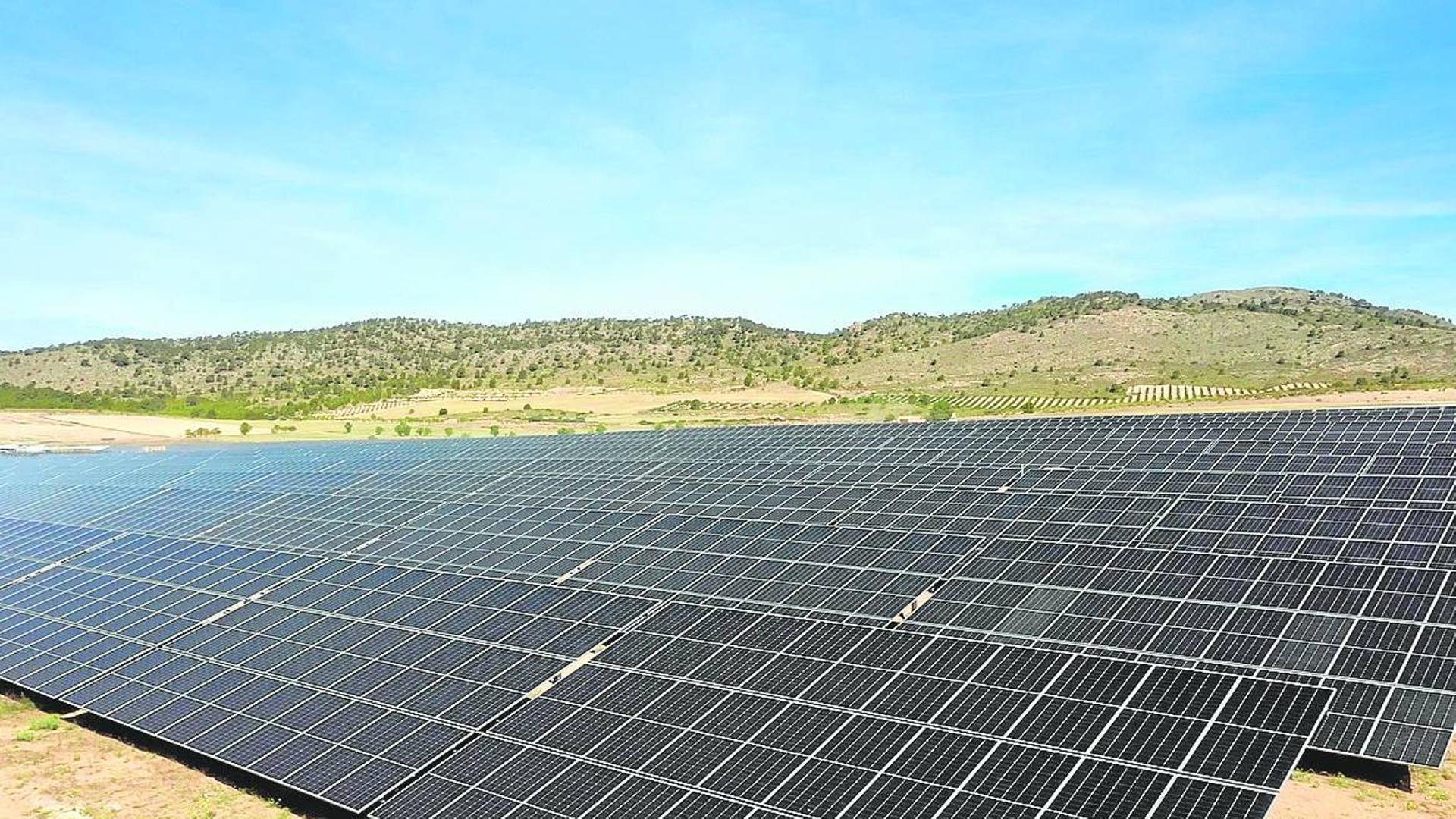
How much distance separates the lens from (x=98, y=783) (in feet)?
69.5

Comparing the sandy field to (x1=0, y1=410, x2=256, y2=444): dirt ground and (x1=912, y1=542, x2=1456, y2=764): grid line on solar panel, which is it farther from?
(x1=912, y1=542, x2=1456, y2=764): grid line on solar panel

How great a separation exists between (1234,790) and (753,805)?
6898mm

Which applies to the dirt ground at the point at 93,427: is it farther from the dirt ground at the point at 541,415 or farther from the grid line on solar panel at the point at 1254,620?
the grid line on solar panel at the point at 1254,620

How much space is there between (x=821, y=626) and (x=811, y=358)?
135637 mm

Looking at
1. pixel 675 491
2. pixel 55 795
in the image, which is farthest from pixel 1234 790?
pixel 675 491

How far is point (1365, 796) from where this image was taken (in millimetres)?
17484

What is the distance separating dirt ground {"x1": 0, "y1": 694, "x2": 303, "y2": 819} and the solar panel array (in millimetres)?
899

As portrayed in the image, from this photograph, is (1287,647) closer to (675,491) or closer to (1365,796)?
(1365,796)

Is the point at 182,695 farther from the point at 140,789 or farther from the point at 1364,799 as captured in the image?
the point at 1364,799

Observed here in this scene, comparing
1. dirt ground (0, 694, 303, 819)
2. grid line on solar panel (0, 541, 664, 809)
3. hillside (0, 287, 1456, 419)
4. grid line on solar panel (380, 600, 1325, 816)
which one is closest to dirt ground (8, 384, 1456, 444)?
hillside (0, 287, 1456, 419)

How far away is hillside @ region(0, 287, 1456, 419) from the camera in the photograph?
117 metres

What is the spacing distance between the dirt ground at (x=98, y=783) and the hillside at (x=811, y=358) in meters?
95.0

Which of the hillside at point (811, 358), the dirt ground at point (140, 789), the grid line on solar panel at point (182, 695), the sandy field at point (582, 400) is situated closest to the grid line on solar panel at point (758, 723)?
the grid line on solar panel at point (182, 695)

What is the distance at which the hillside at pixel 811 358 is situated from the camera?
385 feet
